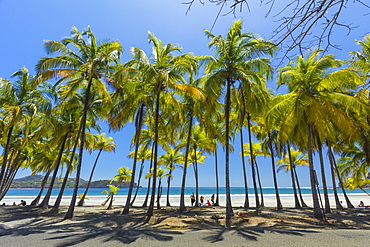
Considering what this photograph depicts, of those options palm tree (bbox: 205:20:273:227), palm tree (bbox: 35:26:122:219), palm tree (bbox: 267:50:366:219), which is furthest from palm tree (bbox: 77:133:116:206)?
palm tree (bbox: 267:50:366:219)

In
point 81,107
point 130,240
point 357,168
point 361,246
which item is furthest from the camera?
point 357,168

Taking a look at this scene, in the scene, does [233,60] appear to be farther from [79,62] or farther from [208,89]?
[79,62]

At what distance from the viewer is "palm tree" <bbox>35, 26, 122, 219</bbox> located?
11086 millimetres

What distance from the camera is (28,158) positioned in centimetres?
2302

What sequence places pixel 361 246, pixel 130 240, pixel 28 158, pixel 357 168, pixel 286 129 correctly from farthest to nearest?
1. pixel 28 158
2. pixel 357 168
3. pixel 286 129
4. pixel 130 240
5. pixel 361 246

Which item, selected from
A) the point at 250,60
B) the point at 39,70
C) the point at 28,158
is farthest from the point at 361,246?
the point at 28,158

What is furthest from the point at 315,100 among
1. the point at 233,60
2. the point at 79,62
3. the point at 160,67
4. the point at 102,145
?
the point at 102,145

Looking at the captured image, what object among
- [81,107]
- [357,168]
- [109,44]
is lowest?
[357,168]

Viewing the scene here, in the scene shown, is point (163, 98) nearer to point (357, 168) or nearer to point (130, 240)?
point (130, 240)

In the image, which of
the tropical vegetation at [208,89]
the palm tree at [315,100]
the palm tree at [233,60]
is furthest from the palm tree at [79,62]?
the palm tree at [315,100]

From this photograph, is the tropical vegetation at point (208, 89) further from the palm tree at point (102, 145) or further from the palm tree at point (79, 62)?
the palm tree at point (102, 145)

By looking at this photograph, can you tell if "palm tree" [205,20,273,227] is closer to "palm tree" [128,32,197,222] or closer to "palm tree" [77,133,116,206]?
"palm tree" [128,32,197,222]

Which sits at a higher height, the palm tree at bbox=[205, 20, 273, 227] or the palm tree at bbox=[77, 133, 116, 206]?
the palm tree at bbox=[205, 20, 273, 227]

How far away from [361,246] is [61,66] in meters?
14.8
